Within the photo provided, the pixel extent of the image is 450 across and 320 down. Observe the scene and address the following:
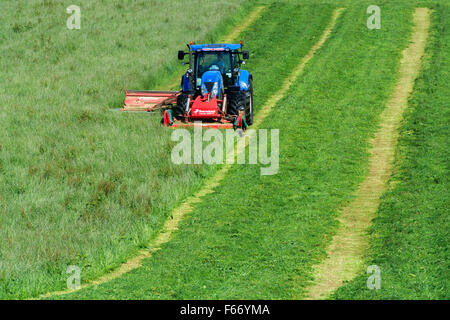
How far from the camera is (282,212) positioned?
1405 cm

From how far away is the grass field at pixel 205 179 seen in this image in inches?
433

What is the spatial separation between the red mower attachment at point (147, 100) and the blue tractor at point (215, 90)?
0.83 meters

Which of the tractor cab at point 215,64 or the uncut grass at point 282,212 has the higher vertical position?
the tractor cab at point 215,64

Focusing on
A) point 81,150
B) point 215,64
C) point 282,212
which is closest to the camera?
point 282,212

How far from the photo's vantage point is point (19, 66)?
29.3m

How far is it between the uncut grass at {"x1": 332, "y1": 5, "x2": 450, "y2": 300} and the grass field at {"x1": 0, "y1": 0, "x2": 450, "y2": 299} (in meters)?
0.04

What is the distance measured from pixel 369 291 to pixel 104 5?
3472 cm

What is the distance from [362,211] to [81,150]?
7721mm

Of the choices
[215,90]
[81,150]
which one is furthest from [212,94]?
[81,150]

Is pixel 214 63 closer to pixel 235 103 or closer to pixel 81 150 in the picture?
pixel 235 103

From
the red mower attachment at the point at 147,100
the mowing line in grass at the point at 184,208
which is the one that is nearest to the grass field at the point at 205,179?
the mowing line in grass at the point at 184,208

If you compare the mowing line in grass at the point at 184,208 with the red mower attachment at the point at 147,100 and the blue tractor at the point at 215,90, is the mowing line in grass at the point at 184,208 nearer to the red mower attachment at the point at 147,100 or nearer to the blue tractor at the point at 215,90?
the blue tractor at the point at 215,90
